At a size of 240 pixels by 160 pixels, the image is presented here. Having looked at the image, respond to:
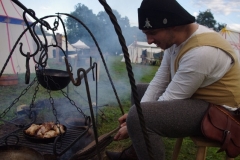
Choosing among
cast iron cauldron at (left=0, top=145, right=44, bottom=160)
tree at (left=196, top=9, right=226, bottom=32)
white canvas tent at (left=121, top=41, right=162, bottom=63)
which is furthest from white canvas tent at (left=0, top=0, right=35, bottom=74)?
tree at (left=196, top=9, right=226, bottom=32)

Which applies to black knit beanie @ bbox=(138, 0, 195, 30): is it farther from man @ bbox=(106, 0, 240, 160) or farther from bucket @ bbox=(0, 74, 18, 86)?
bucket @ bbox=(0, 74, 18, 86)

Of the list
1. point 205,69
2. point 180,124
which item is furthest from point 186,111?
point 205,69

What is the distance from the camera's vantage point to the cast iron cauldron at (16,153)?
2.02m

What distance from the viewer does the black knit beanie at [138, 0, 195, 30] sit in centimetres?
167

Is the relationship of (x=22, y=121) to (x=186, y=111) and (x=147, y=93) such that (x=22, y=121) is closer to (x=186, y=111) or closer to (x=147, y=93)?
(x=147, y=93)

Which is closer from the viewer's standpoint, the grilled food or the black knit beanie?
the black knit beanie

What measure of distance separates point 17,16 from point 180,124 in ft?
28.4

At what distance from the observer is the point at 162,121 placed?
169cm

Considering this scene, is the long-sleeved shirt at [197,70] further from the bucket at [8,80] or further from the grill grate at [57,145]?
the bucket at [8,80]

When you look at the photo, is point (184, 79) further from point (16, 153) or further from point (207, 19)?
point (207, 19)

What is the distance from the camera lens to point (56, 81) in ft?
8.45

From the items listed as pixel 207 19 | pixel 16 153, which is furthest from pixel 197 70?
pixel 207 19

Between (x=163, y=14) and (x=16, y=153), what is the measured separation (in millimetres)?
1635

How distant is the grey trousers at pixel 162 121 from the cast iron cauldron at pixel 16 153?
0.89 metres
